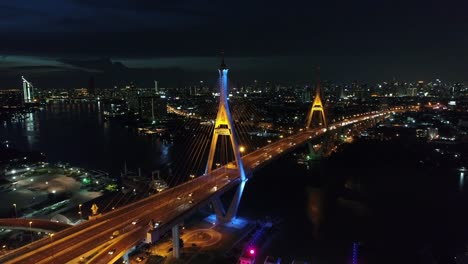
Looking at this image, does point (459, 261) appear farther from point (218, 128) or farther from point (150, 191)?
point (150, 191)

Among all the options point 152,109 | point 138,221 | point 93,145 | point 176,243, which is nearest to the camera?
point 138,221

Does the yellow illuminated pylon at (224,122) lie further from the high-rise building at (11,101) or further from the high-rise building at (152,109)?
the high-rise building at (11,101)

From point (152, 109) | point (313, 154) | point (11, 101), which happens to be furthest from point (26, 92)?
point (313, 154)

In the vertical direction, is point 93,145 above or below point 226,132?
below

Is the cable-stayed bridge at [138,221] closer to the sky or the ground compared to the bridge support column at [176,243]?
closer to the sky

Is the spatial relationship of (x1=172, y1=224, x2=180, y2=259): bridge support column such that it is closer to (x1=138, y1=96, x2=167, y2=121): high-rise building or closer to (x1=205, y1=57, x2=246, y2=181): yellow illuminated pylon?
(x1=205, y1=57, x2=246, y2=181): yellow illuminated pylon

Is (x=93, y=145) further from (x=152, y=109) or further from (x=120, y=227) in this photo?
(x=120, y=227)

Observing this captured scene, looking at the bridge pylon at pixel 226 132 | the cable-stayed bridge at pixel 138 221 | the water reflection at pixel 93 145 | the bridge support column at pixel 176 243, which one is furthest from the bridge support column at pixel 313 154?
the bridge support column at pixel 176 243

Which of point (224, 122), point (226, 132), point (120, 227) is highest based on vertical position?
point (224, 122)

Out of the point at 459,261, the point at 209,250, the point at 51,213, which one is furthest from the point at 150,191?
the point at 459,261
